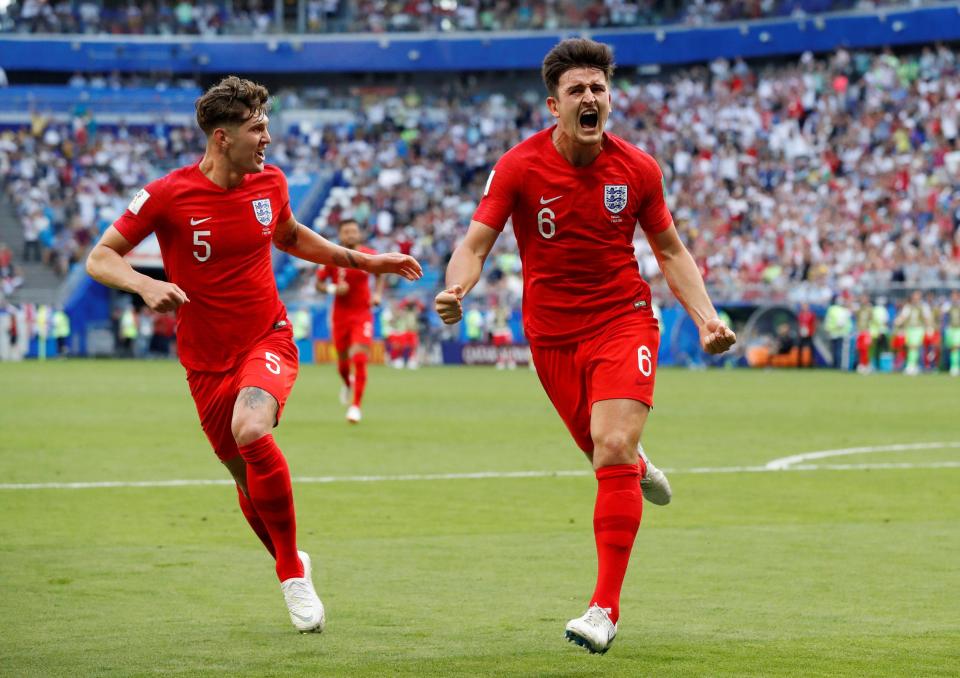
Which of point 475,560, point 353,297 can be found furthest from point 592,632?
point 353,297

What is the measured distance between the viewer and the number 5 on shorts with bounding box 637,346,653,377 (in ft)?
23.0

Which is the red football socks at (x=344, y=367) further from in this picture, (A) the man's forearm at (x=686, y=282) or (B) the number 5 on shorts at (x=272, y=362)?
(A) the man's forearm at (x=686, y=282)

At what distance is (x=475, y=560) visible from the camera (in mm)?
9031

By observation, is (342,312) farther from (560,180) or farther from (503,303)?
(503,303)

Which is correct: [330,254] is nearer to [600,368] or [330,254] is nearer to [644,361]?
[600,368]

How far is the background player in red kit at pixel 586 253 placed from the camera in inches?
275

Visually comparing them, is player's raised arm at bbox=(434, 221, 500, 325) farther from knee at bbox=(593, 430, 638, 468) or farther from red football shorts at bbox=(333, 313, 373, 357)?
red football shorts at bbox=(333, 313, 373, 357)

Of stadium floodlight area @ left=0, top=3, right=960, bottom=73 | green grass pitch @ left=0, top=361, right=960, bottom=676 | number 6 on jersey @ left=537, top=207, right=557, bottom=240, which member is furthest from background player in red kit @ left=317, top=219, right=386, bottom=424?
stadium floodlight area @ left=0, top=3, right=960, bottom=73

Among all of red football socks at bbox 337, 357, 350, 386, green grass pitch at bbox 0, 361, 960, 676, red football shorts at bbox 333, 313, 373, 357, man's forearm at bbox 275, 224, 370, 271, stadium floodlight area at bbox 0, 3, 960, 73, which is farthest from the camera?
stadium floodlight area at bbox 0, 3, 960, 73

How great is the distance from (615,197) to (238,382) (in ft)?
6.71

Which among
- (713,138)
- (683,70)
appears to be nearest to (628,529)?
(713,138)

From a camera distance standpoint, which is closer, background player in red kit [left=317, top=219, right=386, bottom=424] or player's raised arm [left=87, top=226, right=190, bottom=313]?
player's raised arm [left=87, top=226, right=190, bottom=313]

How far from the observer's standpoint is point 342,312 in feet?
67.6

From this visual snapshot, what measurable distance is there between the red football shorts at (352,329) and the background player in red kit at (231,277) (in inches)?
503
